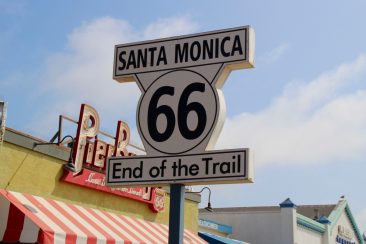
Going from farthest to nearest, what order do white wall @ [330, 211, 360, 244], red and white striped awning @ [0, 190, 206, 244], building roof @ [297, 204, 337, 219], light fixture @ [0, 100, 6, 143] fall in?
building roof @ [297, 204, 337, 219] < white wall @ [330, 211, 360, 244] < light fixture @ [0, 100, 6, 143] < red and white striped awning @ [0, 190, 206, 244]

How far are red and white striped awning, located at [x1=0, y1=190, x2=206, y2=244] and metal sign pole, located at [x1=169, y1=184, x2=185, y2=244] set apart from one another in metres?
5.74

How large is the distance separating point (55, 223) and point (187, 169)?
6.51m

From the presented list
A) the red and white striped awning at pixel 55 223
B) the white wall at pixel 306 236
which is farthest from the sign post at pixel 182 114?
the white wall at pixel 306 236

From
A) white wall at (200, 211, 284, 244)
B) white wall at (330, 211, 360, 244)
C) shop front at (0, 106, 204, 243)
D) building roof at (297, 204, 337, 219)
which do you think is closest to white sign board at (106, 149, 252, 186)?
shop front at (0, 106, 204, 243)

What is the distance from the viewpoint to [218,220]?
2681cm

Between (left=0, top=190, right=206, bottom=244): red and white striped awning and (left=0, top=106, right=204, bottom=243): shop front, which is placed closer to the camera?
(left=0, top=190, right=206, bottom=244): red and white striped awning

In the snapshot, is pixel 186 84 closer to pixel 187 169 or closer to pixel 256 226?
pixel 187 169

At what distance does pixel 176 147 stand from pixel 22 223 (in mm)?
6232

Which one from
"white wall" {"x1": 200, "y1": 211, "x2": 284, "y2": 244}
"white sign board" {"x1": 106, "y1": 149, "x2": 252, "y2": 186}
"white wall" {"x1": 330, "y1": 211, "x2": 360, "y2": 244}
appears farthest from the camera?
"white wall" {"x1": 330, "y1": 211, "x2": 360, "y2": 244}

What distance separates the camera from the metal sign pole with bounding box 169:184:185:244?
4781 millimetres

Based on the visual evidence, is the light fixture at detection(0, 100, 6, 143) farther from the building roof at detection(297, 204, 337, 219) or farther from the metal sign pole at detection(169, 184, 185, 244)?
the building roof at detection(297, 204, 337, 219)

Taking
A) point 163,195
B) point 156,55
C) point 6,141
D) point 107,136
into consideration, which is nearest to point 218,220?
point 163,195

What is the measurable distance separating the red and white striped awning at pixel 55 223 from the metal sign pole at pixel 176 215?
5743mm

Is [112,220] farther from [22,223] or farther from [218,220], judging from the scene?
[218,220]
